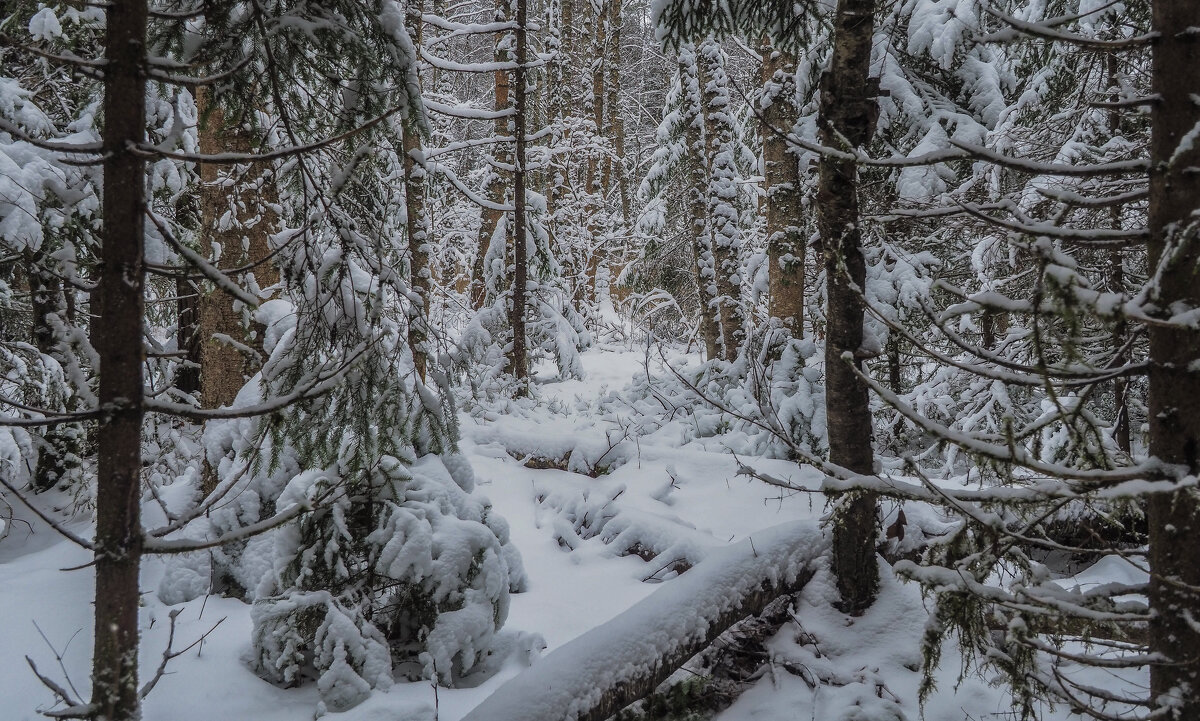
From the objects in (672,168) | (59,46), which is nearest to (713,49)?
(672,168)

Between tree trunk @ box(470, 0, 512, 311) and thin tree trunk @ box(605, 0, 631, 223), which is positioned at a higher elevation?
thin tree trunk @ box(605, 0, 631, 223)

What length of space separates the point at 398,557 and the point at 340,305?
1.47 m

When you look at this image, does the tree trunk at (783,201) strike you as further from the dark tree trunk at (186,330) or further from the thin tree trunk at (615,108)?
the thin tree trunk at (615,108)

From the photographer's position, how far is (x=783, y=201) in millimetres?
7770

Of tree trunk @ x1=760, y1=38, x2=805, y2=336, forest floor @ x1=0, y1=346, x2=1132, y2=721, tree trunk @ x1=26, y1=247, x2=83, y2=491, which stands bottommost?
forest floor @ x1=0, y1=346, x2=1132, y2=721

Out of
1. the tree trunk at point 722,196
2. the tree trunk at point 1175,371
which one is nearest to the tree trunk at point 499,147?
the tree trunk at point 722,196

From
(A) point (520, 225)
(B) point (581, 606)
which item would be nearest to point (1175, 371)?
(B) point (581, 606)

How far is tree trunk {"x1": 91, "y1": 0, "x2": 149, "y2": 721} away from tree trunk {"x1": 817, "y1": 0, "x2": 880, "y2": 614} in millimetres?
3190

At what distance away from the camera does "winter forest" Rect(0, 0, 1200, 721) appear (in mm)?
1950

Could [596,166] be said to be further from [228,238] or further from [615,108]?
[228,238]

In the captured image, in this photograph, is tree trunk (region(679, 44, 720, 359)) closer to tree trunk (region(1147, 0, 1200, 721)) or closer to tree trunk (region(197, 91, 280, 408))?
tree trunk (region(197, 91, 280, 408))

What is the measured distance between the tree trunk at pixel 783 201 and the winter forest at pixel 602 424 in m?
0.05

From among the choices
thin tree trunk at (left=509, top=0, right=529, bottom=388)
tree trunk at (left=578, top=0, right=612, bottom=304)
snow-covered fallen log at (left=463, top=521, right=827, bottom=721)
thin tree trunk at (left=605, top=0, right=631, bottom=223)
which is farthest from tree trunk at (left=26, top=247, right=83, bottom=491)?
thin tree trunk at (left=605, top=0, right=631, bottom=223)

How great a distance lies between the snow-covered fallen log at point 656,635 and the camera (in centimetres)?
305
